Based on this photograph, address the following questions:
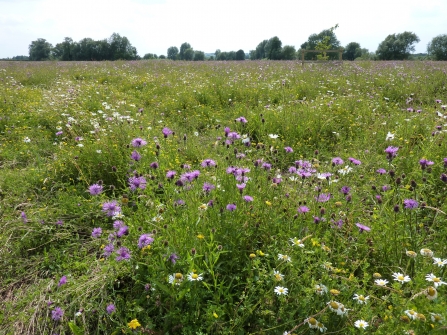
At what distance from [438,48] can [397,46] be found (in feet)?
17.3

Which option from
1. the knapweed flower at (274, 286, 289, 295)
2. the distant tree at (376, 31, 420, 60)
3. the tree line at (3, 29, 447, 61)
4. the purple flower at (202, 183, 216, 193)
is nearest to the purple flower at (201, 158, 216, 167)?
the purple flower at (202, 183, 216, 193)

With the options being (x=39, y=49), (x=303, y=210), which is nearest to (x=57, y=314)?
(x=303, y=210)

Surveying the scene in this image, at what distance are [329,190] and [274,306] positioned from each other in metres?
1.27

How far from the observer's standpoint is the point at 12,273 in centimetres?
230

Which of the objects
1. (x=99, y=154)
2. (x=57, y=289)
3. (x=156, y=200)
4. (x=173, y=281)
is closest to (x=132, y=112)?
(x=99, y=154)

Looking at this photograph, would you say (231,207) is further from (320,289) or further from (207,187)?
(320,289)

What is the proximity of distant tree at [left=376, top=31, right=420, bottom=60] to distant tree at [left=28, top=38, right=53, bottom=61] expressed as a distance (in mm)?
63465

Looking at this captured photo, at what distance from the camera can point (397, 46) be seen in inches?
1737

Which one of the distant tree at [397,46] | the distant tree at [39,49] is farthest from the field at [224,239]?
the distant tree at [39,49]

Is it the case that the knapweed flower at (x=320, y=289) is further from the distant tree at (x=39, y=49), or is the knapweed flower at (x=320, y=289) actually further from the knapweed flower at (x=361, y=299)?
the distant tree at (x=39, y=49)

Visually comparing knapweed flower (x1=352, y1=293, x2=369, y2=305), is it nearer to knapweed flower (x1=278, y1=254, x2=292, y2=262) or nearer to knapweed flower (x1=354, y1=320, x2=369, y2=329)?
knapweed flower (x1=354, y1=320, x2=369, y2=329)

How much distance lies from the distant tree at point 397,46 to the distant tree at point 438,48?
→ 2654 mm

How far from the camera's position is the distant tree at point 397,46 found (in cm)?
4128

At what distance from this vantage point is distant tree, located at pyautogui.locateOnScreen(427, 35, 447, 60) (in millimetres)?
40106
